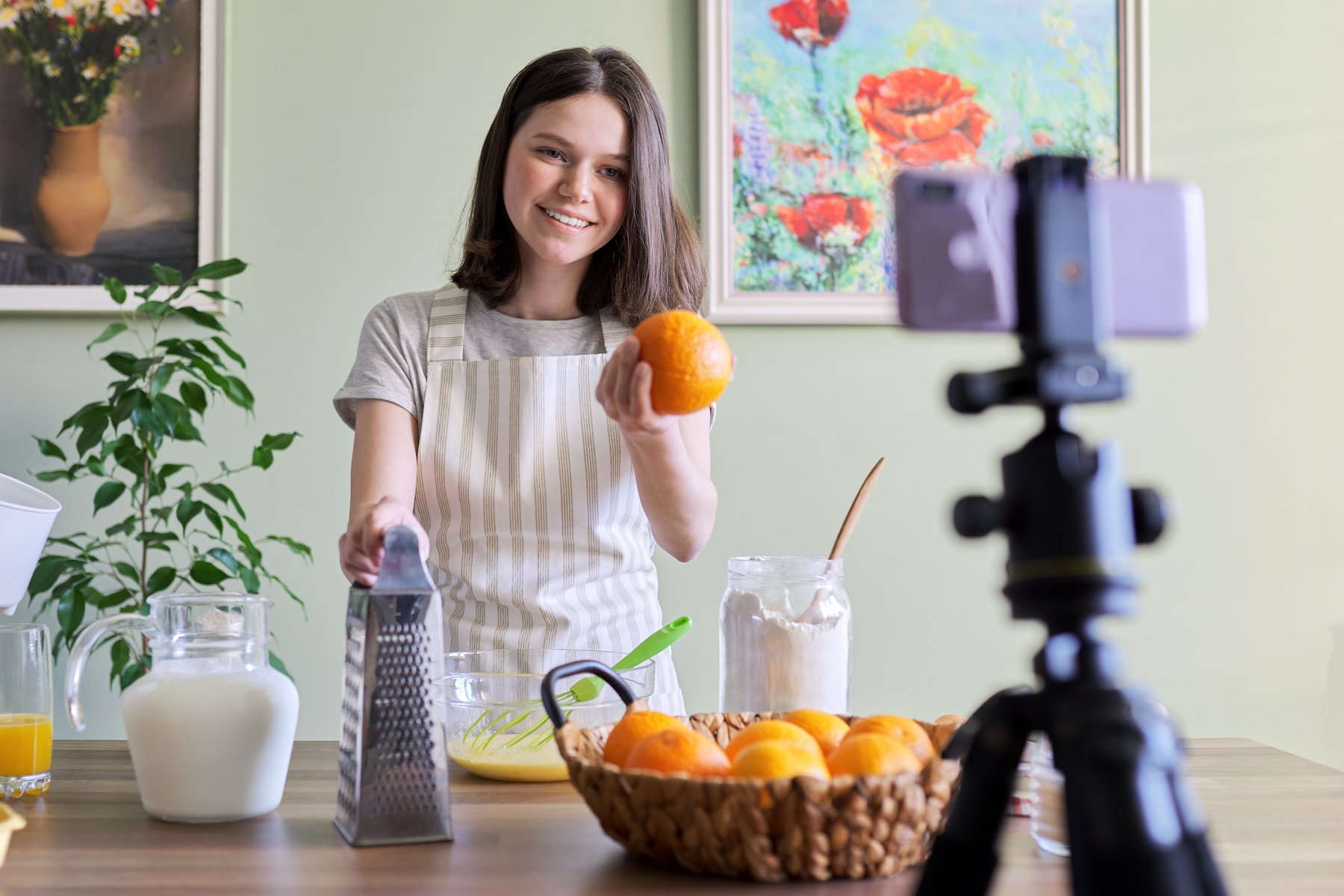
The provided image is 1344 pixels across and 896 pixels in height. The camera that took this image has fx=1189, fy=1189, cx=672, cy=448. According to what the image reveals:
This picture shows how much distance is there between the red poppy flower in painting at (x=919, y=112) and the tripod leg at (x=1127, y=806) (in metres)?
1.96

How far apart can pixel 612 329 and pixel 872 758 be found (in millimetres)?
949

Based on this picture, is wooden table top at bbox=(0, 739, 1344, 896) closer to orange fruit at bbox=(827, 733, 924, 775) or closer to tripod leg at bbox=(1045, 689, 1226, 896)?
orange fruit at bbox=(827, 733, 924, 775)

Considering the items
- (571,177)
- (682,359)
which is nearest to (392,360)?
(571,177)

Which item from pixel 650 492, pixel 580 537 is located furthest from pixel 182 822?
pixel 580 537

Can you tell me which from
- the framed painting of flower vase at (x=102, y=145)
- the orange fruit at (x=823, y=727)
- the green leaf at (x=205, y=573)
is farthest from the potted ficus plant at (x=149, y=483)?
the orange fruit at (x=823, y=727)

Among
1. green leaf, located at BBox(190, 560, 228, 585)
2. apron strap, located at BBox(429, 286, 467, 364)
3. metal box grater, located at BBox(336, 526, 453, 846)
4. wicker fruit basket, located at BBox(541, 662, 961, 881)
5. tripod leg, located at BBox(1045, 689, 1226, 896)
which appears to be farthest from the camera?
green leaf, located at BBox(190, 560, 228, 585)

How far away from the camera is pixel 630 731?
2.62 feet

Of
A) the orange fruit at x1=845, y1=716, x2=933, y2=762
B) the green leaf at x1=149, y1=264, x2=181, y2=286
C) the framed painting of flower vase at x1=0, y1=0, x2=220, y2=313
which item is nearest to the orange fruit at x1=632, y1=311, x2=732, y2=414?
Answer: the orange fruit at x1=845, y1=716, x2=933, y2=762

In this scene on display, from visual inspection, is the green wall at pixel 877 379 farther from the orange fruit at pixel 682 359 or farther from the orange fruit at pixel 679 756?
the orange fruit at pixel 679 756

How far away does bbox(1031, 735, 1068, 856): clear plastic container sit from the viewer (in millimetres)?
764

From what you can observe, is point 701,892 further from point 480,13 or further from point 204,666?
point 480,13

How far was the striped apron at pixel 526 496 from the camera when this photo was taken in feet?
4.90

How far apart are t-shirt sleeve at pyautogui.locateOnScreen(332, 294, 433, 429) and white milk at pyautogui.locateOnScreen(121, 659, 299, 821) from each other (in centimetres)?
64

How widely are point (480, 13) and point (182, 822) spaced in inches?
69.2
